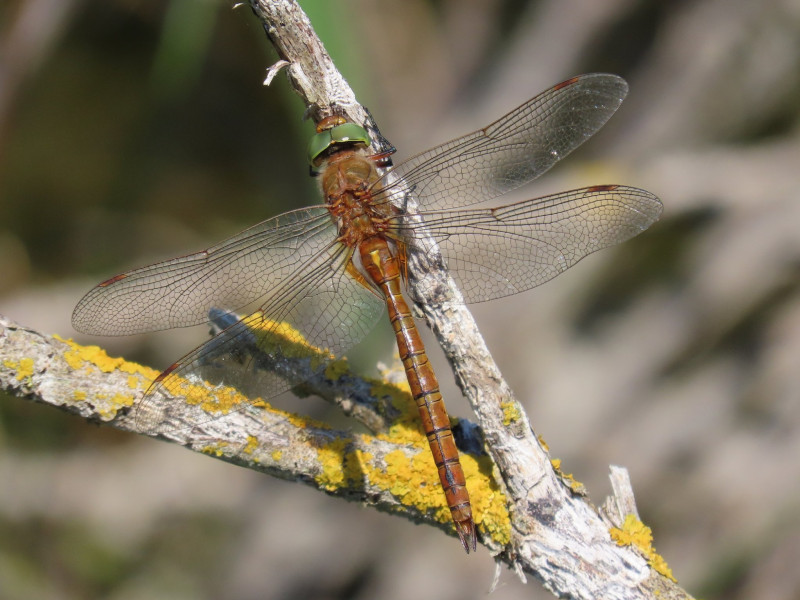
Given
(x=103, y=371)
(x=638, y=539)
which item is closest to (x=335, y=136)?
(x=103, y=371)

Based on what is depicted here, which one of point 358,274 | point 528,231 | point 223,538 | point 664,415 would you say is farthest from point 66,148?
point 664,415

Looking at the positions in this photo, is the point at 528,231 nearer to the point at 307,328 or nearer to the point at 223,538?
the point at 307,328

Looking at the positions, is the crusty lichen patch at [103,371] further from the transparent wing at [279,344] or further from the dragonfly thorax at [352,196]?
Answer: the dragonfly thorax at [352,196]

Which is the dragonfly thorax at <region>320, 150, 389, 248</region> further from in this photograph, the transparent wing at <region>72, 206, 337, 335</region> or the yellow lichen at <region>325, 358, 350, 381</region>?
the yellow lichen at <region>325, 358, 350, 381</region>

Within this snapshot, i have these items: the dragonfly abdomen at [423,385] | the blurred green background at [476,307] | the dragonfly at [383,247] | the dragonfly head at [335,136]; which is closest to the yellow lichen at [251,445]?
the dragonfly at [383,247]

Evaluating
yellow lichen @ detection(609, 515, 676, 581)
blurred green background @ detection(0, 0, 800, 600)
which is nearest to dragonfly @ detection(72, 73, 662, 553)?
yellow lichen @ detection(609, 515, 676, 581)

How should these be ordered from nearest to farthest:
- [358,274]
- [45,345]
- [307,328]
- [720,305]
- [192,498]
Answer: [45,345], [307,328], [358,274], [720,305], [192,498]
